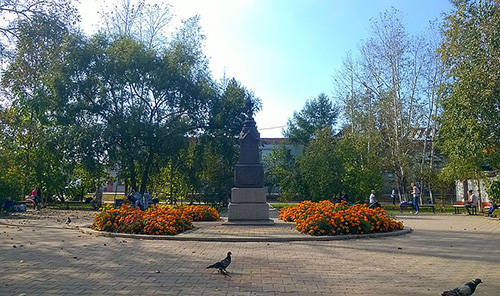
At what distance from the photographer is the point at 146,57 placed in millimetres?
25547

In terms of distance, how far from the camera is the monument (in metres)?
15.4

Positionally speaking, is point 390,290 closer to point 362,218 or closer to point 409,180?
point 362,218

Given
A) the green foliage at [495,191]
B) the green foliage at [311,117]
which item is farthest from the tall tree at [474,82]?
the green foliage at [311,117]

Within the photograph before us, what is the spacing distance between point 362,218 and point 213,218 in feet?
23.3

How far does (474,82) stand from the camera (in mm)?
17844

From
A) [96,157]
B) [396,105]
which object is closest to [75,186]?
[96,157]

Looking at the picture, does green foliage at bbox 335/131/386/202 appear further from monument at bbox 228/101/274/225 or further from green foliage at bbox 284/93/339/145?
green foliage at bbox 284/93/339/145

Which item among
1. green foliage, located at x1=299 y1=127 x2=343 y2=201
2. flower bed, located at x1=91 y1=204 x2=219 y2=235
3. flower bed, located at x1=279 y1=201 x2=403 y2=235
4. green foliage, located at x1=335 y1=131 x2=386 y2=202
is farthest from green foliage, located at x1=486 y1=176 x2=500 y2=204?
flower bed, located at x1=91 y1=204 x2=219 y2=235

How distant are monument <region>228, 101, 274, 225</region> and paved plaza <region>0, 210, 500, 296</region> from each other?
11.3 feet

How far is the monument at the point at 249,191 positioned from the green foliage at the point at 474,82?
9.58 meters

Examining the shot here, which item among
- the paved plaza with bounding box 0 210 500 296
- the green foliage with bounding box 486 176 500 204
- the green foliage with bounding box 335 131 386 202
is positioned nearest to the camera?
the paved plaza with bounding box 0 210 500 296

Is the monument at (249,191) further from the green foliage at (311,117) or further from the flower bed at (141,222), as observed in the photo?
the green foliage at (311,117)

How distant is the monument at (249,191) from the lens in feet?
50.4

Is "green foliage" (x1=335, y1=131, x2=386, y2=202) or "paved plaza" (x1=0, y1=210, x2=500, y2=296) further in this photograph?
"green foliage" (x1=335, y1=131, x2=386, y2=202)
